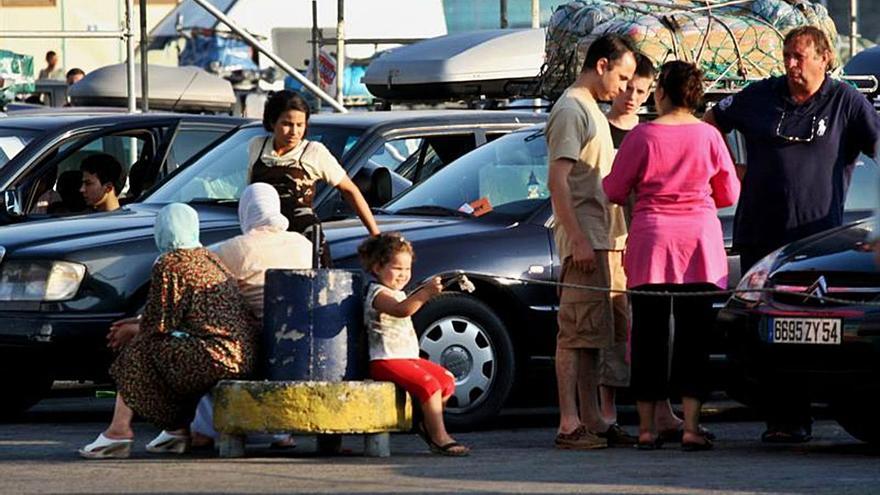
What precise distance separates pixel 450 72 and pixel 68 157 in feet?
11.5

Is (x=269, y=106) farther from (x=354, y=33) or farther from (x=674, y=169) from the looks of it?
(x=354, y=33)

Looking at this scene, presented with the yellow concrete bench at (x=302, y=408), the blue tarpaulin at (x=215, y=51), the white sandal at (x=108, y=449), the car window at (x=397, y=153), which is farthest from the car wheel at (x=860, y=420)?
the blue tarpaulin at (x=215, y=51)

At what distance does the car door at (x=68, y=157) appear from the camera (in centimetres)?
1441

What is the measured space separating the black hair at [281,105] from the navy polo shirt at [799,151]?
6.69ft

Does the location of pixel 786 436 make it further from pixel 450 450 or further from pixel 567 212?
pixel 450 450

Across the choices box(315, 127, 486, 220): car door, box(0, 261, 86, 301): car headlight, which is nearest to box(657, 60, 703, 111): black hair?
box(315, 127, 486, 220): car door

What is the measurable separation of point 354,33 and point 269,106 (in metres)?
22.3

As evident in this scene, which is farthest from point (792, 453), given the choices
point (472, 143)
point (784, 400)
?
point (472, 143)

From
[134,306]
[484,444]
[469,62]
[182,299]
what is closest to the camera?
[182,299]

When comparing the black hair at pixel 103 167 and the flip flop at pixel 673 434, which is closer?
the flip flop at pixel 673 434

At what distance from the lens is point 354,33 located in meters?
32.9

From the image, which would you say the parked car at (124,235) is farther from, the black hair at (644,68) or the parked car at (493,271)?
the black hair at (644,68)

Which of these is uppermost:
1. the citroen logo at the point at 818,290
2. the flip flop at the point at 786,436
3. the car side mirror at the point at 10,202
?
the car side mirror at the point at 10,202

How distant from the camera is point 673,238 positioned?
9820 mm
